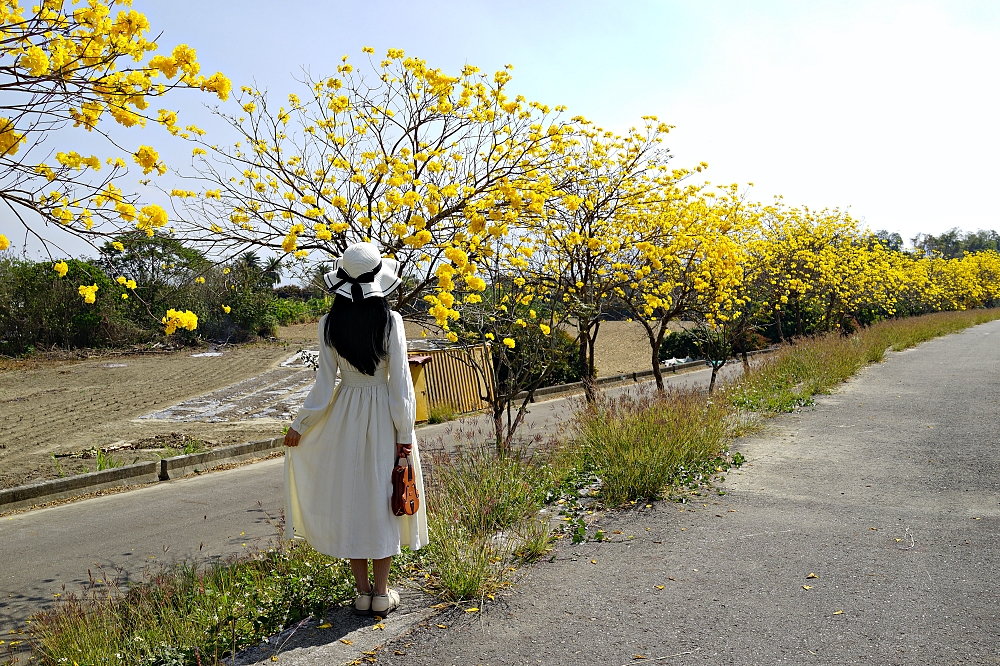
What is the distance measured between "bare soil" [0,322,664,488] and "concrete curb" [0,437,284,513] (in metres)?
0.52

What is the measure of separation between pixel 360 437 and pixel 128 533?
469 cm

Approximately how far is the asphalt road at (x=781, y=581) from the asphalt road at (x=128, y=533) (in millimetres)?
2002

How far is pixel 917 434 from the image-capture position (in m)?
8.09

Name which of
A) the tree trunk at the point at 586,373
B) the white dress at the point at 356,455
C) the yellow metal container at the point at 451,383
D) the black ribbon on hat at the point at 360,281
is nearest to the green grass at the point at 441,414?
the yellow metal container at the point at 451,383

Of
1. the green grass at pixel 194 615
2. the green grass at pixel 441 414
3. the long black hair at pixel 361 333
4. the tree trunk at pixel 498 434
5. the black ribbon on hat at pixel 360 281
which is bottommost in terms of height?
the green grass at pixel 441 414

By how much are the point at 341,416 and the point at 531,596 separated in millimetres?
1372

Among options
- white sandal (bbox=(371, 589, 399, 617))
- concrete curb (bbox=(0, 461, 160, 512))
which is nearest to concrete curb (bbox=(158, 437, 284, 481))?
concrete curb (bbox=(0, 461, 160, 512))

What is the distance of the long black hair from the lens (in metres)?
3.60

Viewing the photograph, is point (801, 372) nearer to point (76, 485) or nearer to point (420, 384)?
point (420, 384)

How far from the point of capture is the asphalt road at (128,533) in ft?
18.3

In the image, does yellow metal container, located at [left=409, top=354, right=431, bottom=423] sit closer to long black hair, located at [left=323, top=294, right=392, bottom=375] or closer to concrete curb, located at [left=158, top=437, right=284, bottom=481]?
concrete curb, located at [left=158, top=437, right=284, bottom=481]

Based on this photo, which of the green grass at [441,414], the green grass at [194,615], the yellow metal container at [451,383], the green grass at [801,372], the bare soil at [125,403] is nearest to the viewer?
the green grass at [194,615]

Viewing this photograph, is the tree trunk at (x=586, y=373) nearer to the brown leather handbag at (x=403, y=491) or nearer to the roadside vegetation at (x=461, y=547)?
the roadside vegetation at (x=461, y=547)

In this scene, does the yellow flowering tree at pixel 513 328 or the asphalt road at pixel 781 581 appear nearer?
the asphalt road at pixel 781 581
